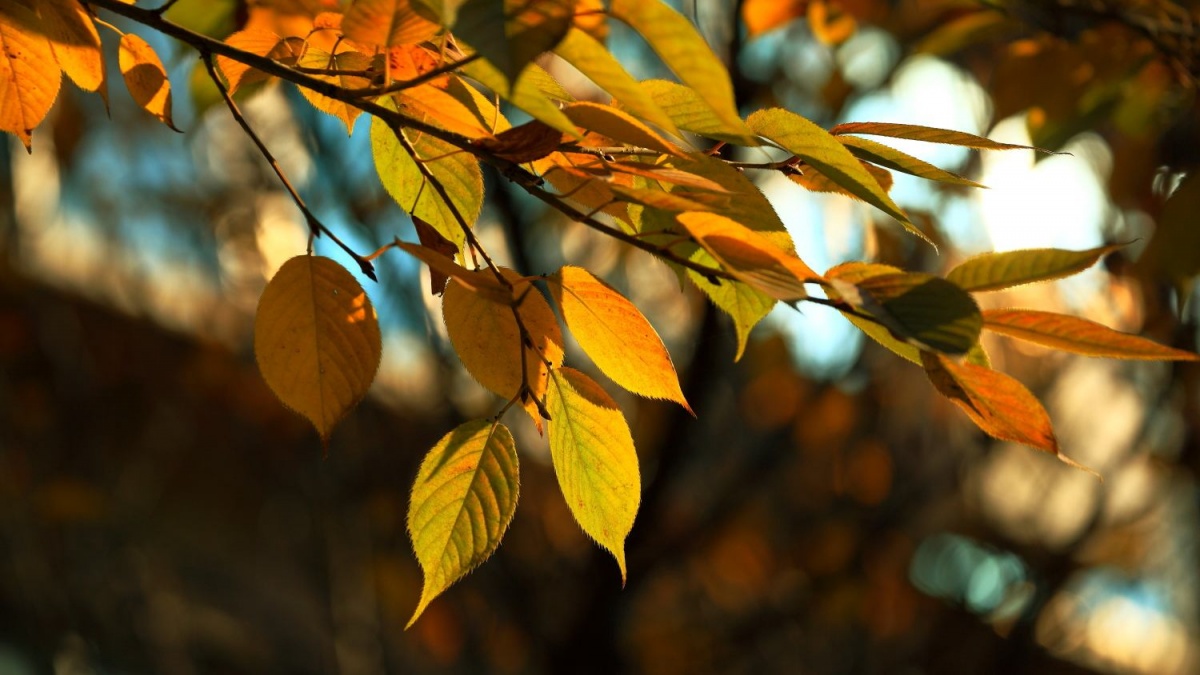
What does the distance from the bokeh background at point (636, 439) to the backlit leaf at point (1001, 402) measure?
3.60 ft

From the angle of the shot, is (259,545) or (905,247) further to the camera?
(259,545)

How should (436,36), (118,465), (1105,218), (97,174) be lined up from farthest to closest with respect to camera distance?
(118,465) < (97,174) < (1105,218) < (436,36)

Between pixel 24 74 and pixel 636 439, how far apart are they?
215 centimetres

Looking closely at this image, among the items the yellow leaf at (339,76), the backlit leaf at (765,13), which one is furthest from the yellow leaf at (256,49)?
the backlit leaf at (765,13)

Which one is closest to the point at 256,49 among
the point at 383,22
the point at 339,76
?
the point at 339,76

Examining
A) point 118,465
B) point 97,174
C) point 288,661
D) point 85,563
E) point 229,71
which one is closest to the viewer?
point 229,71

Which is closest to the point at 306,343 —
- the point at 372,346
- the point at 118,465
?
the point at 372,346

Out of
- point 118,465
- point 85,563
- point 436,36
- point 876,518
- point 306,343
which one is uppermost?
point 436,36

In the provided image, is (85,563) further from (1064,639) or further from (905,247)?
(1064,639)

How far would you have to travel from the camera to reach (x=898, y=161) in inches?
17.9

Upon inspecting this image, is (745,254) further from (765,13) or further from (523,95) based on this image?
(765,13)

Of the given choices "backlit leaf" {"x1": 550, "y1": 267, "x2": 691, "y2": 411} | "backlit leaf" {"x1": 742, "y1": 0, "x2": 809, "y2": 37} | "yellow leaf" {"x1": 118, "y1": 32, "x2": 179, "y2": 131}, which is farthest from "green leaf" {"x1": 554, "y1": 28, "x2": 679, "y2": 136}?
"backlit leaf" {"x1": 742, "y1": 0, "x2": 809, "y2": 37}

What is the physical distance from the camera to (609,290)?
50cm

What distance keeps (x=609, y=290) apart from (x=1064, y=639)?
2980 mm
